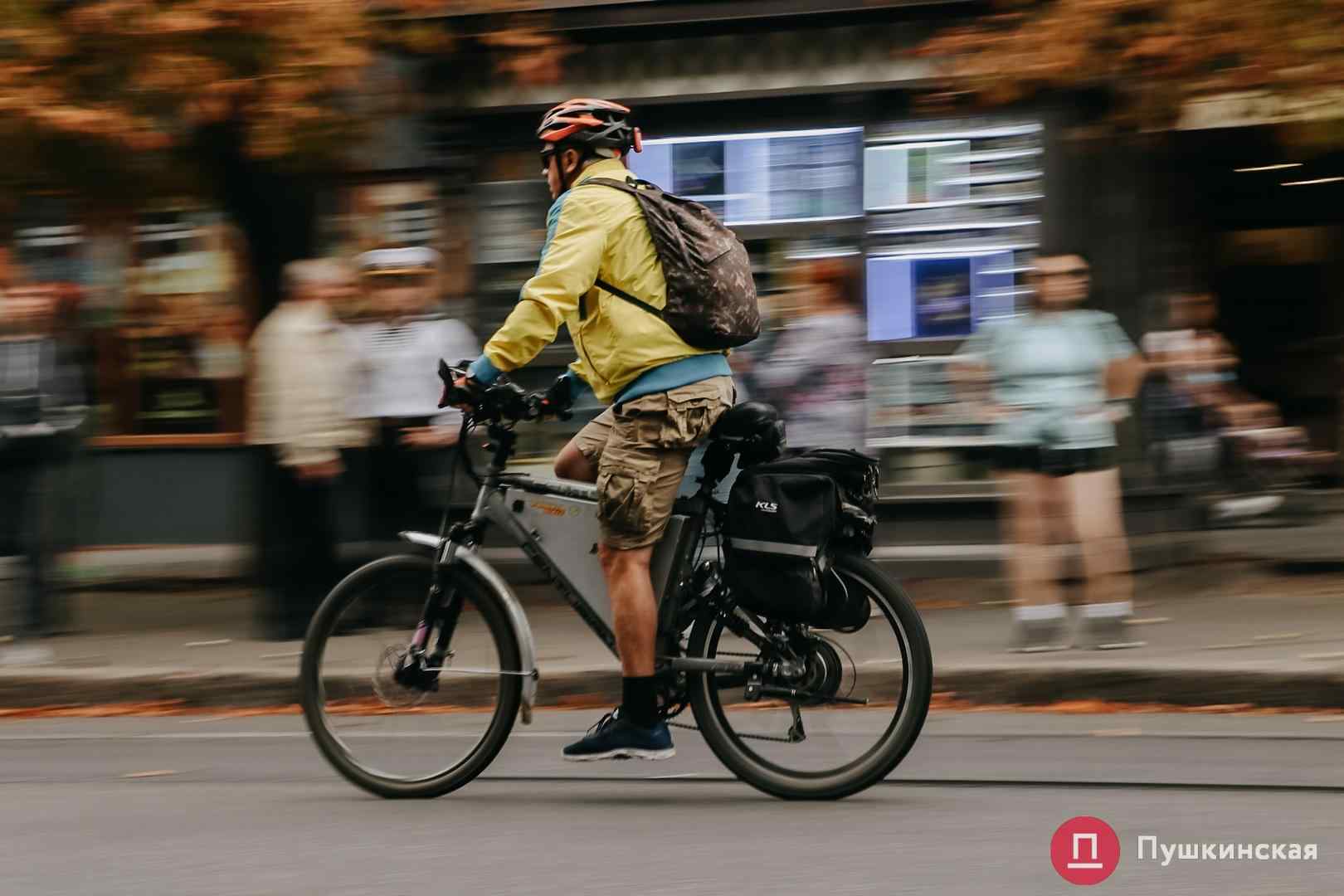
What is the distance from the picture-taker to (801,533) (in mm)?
5105

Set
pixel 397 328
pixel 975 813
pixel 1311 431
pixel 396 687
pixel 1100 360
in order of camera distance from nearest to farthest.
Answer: pixel 975 813, pixel 396 687, pixel 1100 360, pixel 397 328, pixel 1311 431

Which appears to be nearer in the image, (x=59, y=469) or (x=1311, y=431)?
(x=59, y=469)

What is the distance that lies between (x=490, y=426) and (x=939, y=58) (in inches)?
190

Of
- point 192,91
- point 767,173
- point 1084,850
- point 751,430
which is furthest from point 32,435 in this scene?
point 1084,850

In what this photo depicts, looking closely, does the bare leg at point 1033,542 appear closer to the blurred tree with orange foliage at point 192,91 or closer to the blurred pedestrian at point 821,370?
the blurred pedestrian at point 821,370

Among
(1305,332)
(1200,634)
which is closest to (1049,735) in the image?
(1200,634)

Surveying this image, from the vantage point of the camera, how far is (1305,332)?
12688 millimetres

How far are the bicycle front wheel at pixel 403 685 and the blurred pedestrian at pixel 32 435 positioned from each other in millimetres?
3549

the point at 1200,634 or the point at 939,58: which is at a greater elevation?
the point at 939,58

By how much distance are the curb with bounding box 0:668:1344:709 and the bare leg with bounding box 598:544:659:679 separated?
214 cm

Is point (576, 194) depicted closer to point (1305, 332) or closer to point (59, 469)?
point (59, 469)

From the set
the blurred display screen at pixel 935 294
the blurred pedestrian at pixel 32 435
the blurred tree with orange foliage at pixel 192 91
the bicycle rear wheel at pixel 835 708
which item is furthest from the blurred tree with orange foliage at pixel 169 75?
the bicycle rear wheel at pixel 835 708

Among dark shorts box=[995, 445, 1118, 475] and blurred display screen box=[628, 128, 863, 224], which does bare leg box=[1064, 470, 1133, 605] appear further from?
blurred display screen box=[628, 128, 863, 224]

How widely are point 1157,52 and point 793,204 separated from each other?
2.77 meters
